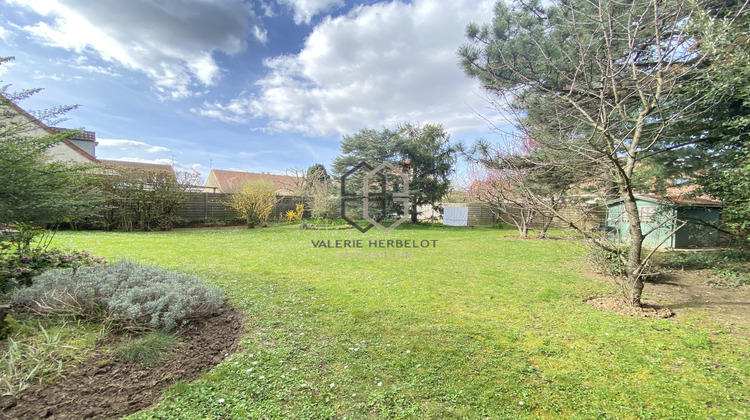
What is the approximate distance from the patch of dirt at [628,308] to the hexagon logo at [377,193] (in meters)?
10.6

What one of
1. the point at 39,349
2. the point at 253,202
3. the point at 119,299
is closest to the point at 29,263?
the point at 119,299

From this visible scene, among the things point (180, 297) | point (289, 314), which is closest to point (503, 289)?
point (289, 314)

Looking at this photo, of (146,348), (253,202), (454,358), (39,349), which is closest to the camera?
(39,349)

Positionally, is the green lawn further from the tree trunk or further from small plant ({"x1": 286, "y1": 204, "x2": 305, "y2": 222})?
small plant ({"x1": 286, "y1": 204, "x2": 305, "y2": 222})

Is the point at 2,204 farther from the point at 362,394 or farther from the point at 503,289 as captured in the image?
the point at 503,289

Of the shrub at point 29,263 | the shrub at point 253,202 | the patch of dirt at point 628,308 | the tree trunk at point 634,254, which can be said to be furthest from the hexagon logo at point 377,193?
the tree trunk at point 634,254

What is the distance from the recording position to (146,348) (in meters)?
2.13

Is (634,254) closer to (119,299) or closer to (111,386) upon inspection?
(111,386)

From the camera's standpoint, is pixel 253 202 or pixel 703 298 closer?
pixel 703 298

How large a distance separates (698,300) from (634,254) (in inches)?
68.8

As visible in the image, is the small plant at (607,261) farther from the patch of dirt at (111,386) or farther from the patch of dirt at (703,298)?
the patch of dirt at (111,386)

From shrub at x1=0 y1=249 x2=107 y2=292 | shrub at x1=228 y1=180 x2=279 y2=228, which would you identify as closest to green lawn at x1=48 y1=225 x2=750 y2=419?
shrub at x1=0 y1=249 x2=107 y2=292

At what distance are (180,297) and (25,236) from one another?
2562mm

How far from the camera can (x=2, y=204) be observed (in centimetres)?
259
